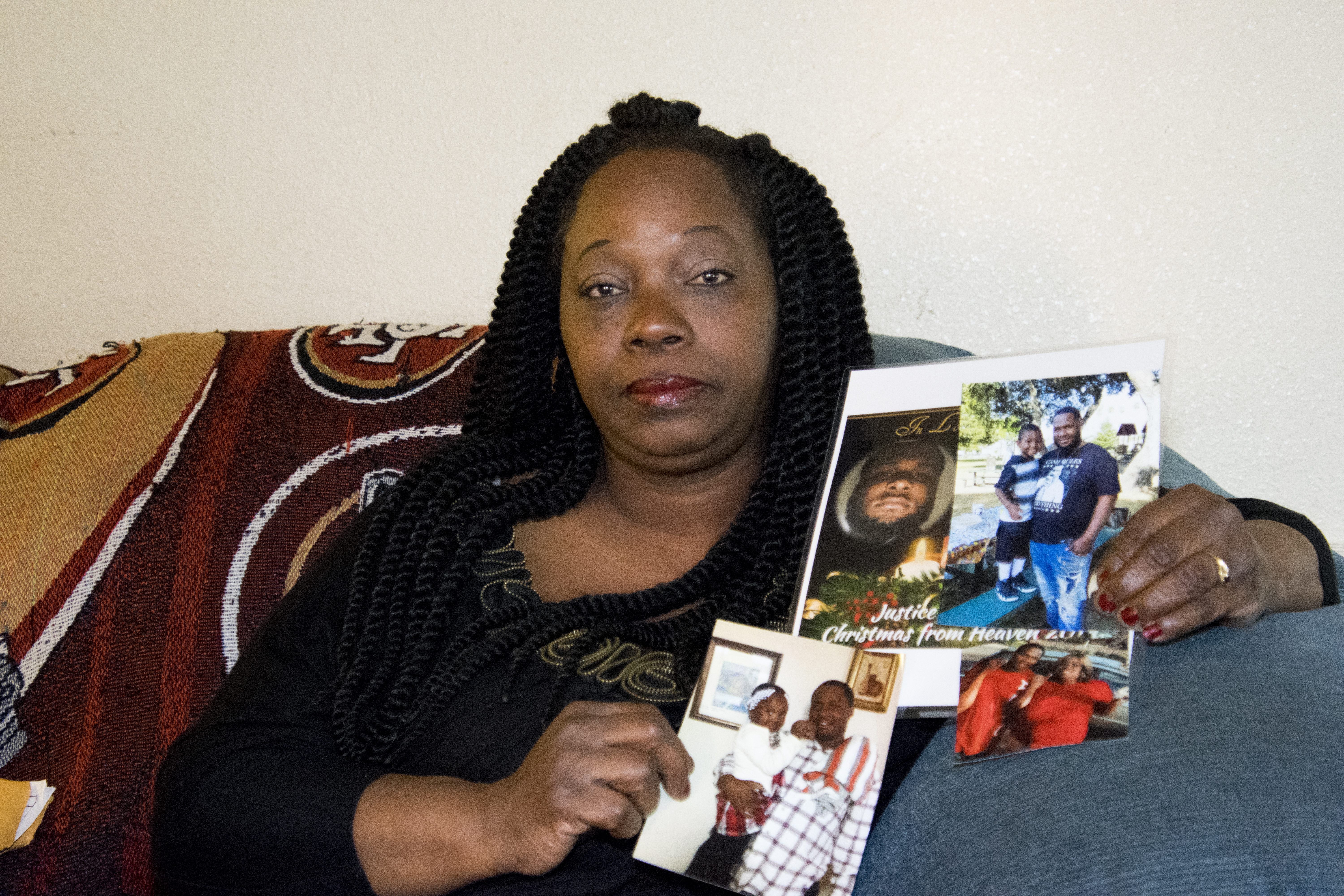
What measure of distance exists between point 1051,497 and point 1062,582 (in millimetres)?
76

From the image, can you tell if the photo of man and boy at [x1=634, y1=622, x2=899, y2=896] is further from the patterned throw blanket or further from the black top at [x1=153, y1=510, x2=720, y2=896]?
the patterned throw blanket

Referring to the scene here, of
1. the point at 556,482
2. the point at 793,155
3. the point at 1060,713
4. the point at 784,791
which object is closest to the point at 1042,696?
the point at 1060,713

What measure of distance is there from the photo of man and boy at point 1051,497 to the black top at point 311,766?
0.21m

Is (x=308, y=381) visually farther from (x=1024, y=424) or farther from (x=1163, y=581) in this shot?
(x=1163, y=581)

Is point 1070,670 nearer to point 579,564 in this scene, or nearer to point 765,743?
point 765,743

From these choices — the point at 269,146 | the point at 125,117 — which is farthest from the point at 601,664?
the point at 125,117

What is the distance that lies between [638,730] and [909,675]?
0.24m

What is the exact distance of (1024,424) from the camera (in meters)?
0.94

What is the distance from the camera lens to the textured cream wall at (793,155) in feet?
4.88

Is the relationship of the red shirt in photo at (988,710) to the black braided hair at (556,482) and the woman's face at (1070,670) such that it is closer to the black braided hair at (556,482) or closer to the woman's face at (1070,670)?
the woman's face at (1070,670)

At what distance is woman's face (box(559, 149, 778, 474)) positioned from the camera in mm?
1119

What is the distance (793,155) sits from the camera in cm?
164

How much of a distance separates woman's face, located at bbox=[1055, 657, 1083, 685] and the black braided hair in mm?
342

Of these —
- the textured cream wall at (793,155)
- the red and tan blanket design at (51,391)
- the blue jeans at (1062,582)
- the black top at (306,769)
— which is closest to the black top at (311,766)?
the black top at (306,769)
